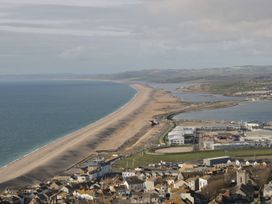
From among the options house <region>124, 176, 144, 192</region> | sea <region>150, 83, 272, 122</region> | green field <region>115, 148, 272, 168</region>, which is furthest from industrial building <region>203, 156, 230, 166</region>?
sea <region>150, 83, 272, 122</region>

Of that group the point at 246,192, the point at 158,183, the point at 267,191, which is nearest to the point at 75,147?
the point at 158,183

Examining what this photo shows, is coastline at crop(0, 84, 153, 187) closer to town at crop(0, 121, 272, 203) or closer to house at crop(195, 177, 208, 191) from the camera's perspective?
town at crop(0, 121, 272, 203)

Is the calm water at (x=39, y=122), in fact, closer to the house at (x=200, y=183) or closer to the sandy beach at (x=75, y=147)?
the sandy beach at (x=75, y=147)

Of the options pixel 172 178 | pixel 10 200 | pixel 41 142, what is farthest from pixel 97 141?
pixel 10 200

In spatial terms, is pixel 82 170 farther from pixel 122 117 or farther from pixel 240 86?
pixel 240 86

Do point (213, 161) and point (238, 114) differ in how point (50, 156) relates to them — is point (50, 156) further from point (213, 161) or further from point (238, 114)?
point (238, 114)

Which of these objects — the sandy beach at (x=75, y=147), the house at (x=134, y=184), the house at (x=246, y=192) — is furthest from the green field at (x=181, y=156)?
the house at (x=246, y=192)
